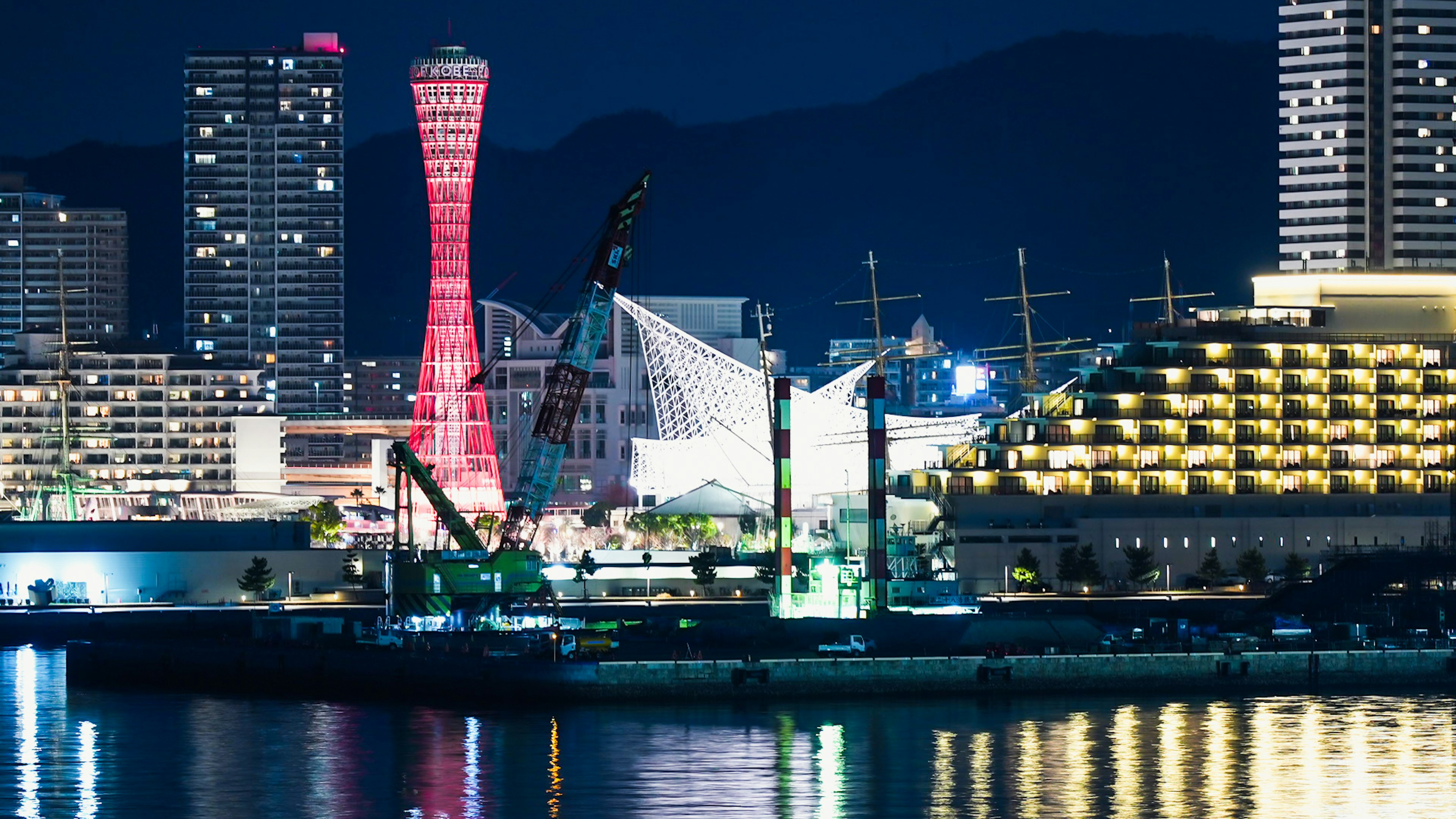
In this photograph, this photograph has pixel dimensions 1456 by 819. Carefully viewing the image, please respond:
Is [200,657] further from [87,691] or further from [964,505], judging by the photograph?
[964,505]

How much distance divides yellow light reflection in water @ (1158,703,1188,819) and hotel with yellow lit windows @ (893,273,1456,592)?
41.1 m

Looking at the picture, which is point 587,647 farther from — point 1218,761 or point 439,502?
point 1218,761

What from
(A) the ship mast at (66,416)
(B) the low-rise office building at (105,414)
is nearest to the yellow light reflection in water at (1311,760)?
(A) the ship mast at (66,416)

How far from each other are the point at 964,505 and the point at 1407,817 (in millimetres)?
64658

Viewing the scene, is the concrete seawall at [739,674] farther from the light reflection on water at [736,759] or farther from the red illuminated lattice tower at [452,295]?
the red illuminated lattice tower at [452,295]

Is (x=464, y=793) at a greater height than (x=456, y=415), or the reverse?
(x=456, y=415)

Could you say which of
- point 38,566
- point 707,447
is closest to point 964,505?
point 707,447

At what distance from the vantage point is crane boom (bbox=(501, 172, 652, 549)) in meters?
114

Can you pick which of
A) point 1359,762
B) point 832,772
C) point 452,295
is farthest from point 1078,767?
point 452,295

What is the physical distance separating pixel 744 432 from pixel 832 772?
277 feet

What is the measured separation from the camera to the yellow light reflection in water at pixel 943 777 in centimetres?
6206

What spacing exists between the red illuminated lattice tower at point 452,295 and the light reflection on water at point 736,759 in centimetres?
5659

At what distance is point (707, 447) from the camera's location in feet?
507

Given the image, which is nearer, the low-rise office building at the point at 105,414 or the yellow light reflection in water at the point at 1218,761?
the yellow light reflection in water at the point at 1218,761
